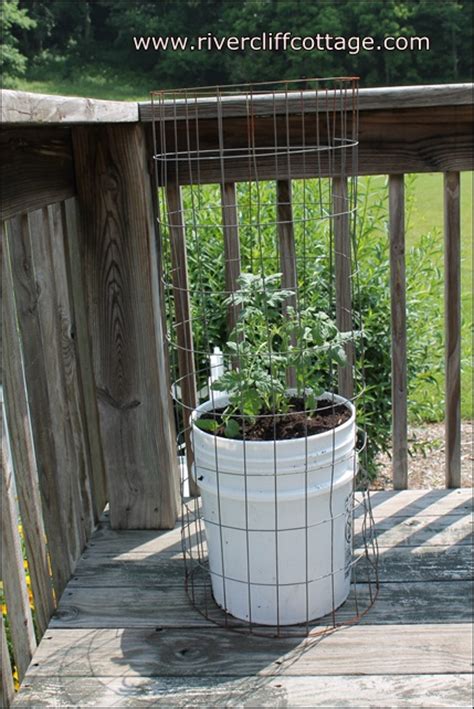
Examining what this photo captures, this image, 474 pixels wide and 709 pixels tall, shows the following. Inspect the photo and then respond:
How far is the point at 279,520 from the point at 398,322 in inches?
30.1

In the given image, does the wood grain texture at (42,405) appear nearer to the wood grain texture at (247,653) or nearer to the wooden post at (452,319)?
the wood grain texture at (247,653)

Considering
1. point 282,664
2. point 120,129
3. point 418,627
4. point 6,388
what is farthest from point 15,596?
point 120,129

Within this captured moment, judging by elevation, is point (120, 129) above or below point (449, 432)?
above

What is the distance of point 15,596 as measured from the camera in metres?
1.71

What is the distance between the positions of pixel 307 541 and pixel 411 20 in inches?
890

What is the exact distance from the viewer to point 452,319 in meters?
2.35

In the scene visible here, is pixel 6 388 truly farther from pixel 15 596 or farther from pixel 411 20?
pixel 411 20

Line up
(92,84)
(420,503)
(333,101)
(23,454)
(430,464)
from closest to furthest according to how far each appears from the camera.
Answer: (23,454) < (333,101) < (420,503) < (430,464) < (92,84)

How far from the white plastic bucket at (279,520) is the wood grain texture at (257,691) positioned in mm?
223

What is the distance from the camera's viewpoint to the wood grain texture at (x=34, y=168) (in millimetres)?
1662

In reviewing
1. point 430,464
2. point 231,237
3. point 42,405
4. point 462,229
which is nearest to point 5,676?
point 42,405

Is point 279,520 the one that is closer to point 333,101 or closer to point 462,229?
point 333,101

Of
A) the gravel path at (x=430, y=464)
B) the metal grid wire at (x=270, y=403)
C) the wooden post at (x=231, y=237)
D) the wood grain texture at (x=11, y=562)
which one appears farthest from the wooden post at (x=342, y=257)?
the gravel path at (x=430, y=464)

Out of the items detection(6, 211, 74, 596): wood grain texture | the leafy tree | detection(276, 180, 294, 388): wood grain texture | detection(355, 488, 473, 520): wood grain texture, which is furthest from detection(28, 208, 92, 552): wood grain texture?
the leafy tree
